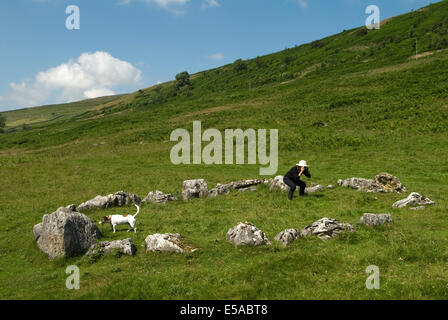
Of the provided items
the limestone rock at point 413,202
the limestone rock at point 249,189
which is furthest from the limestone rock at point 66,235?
the limestone rock at point 413,202

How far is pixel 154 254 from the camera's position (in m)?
14.0

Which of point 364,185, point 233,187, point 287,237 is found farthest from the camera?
point 233,187

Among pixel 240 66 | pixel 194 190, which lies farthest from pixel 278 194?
pixel 240 66

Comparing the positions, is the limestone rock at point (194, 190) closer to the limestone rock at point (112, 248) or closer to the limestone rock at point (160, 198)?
the limestone rock at point (160, 198)

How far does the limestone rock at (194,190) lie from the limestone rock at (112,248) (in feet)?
36.5

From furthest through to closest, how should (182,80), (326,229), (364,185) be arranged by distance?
(182,80)
(364,185)
(326,229)

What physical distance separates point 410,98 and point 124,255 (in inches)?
2524

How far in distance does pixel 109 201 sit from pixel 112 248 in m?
10.7

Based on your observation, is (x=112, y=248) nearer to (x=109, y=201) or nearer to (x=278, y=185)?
(x=109, y=201)

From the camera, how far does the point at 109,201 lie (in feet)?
80.0

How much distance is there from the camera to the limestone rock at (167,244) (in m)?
14.0

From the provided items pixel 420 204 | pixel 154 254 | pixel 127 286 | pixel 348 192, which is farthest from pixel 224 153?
pixel 127 286

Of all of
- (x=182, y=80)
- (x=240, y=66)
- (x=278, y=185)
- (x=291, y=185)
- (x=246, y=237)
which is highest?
(x=240, y=66)
